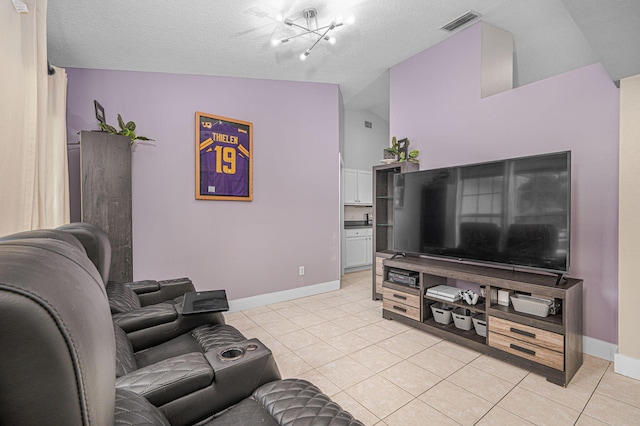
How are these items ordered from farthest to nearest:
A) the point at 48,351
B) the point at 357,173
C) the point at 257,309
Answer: the point at 357,173, the point at 257,309, the point at 48,351

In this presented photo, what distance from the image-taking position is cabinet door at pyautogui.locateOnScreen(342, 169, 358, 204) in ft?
Answer: 18.3

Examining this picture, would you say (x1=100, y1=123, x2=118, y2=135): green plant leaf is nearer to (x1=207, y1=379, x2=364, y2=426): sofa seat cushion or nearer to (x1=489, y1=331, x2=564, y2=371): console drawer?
(x1=207, y1=379, x2=364, y2=426): sofa seat cushion

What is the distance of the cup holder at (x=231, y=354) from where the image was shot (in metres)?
1.28

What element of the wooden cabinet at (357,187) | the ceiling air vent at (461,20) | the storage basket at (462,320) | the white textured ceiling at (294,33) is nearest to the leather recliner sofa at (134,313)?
the white textured ceiling at (294,33)

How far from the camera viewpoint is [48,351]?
334 mm

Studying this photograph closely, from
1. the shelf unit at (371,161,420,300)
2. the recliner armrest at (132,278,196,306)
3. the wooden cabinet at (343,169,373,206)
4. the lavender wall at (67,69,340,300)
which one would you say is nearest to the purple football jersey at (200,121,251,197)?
the lavender wall at (67,69,340,300)

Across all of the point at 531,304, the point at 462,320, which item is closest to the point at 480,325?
the point at 462,320

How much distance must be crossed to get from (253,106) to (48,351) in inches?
149

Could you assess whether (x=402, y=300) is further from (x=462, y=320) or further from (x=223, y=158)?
(x=223, y=158)

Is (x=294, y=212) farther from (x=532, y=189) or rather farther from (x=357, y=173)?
(x=532, y=189)

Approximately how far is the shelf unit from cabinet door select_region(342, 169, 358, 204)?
57.5 inches

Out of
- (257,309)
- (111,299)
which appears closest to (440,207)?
(257,309)

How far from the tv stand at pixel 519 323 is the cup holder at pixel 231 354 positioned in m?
2.03

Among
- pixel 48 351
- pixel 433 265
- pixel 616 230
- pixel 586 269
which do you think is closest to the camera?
pixel 48 351
